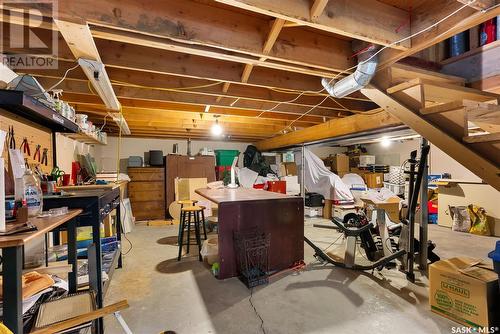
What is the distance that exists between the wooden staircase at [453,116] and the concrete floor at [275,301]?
1.31 meters

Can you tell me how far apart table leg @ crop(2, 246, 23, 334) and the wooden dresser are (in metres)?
5.49

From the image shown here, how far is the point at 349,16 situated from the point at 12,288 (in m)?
2.21

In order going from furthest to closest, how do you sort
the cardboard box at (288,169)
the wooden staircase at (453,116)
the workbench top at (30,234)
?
the cardboard box at (288,169) < the wooden staircase at (453,116) < the workbench top at (30,234)

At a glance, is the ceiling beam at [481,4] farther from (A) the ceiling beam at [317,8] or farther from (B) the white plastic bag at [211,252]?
(B) the white plastic bag at [211,252]

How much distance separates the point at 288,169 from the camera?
Result: 7301 mm

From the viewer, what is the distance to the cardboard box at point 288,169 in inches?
284

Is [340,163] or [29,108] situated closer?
[29,108]

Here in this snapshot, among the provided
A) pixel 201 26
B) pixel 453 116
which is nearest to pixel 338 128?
pixel 453 116

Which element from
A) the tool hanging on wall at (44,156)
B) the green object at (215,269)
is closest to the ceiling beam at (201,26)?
the tool hanging on wall at (44,156)

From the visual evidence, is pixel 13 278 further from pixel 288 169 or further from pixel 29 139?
pixel 288 169

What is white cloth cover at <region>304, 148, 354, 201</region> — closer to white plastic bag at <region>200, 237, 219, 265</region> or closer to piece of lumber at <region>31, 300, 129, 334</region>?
white plastic bag at <region>200, 237, 219, 265</region>

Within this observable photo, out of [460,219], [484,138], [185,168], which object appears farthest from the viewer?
[185,168]

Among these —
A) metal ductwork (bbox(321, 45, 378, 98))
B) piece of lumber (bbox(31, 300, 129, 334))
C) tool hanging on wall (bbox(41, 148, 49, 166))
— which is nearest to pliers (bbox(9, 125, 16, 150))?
tool hanging on wall (bbox(41, 148, 49, 166))

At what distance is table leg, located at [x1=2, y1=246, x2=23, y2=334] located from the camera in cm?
87
